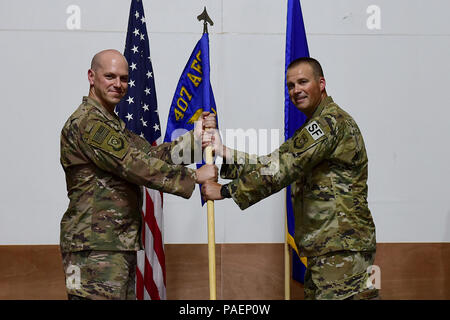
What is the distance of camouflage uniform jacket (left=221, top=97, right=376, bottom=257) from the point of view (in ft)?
8.45

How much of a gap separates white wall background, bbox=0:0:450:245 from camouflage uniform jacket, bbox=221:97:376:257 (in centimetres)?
149

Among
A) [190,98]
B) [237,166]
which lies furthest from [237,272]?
[190,98]

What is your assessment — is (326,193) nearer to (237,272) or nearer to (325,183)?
(325,183)

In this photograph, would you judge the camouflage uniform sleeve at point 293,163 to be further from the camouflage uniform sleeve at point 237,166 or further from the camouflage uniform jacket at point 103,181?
the camouflage uniform sleeve at point 237,166

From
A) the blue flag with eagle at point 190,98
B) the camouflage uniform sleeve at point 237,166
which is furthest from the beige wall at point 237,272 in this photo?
the blue flag with eagle at point 190,98

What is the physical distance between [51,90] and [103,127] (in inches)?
71.1

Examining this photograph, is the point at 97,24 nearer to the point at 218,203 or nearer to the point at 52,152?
the point at 52,152

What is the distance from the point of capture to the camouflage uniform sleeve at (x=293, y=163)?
8.45ft

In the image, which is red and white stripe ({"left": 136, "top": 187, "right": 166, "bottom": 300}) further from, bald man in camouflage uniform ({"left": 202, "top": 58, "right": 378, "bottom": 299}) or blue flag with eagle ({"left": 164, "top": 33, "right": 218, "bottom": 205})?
bald man in camouflage uniform ({"left": 202, "top": 58, "right": 378, "bottom": 299})

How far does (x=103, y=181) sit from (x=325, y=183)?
1177mm

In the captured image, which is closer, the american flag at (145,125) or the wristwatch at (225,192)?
the wristwatch at (225,192)

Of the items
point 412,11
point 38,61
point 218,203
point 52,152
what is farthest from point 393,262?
point 38,61

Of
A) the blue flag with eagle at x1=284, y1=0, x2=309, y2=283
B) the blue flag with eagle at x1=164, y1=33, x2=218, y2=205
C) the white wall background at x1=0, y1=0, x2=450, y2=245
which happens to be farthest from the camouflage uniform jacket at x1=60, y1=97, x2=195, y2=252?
the white wall background at x1=0, y1=0, x2=450, y2=245

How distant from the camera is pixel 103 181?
2.62 metres
